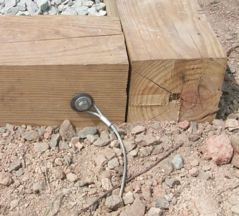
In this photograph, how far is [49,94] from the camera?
2404mm

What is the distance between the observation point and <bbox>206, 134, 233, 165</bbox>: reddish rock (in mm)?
2413

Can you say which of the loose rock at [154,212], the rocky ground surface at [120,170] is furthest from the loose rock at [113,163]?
the loose rock at [154,212]

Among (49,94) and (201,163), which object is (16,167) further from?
(201,163)

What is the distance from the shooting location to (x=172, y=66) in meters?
2.36

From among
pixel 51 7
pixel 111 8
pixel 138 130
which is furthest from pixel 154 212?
pixel 51 7

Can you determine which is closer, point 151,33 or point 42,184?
point 42,184

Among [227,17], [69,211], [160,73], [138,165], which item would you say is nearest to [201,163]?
[138,165]

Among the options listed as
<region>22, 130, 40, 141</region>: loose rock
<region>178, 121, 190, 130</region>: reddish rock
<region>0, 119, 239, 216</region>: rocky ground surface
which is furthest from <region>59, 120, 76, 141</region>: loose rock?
<region>178, 121, 190, 130</region>: reddish rock

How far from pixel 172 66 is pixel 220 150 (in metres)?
0.40

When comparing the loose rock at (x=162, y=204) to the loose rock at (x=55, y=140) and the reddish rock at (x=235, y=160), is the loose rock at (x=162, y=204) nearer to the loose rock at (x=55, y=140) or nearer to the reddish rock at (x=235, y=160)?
the reddish rock at (x=235, y=160)

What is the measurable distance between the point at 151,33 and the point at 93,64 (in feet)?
1.11

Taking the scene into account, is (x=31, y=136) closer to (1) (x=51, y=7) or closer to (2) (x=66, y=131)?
(2) (x=66, y=131)

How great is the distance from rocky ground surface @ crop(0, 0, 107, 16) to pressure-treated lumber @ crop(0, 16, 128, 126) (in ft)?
1.16

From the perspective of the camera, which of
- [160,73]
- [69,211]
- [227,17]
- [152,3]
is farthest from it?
[227,17]
